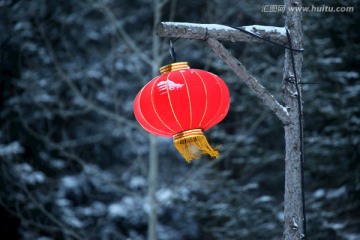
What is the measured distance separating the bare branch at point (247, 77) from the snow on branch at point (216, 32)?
53 millimetres

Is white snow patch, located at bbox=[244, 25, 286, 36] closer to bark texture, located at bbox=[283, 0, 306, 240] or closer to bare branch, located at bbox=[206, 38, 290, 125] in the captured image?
bark texture, located at bbox=[283, 0, 306, 240]

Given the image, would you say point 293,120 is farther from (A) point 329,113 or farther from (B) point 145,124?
(A) point 329,113

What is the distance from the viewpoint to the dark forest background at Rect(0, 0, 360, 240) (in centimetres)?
702

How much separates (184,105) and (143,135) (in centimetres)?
591

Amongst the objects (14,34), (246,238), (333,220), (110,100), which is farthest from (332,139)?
(14,34)

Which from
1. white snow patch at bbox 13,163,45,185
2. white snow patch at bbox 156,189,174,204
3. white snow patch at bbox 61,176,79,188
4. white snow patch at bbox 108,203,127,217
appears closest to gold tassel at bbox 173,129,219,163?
white snow patch at bbox 156,189,174,204

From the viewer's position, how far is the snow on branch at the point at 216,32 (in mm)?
2756

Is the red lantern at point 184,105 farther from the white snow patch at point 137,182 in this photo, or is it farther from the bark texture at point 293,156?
the white snow patch at point 137,182

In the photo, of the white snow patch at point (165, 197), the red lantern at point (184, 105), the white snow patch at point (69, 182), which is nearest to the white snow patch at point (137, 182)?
the white snow patch at point (165, 197)

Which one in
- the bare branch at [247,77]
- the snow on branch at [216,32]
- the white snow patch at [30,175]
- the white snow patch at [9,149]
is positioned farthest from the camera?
the white snow patch at [30,175]

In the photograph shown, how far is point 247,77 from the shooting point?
9.86ft

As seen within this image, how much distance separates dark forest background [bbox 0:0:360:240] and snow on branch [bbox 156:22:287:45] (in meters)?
3.42

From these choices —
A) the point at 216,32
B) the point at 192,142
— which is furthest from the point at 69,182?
the point at 216,32

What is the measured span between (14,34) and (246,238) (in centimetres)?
531
